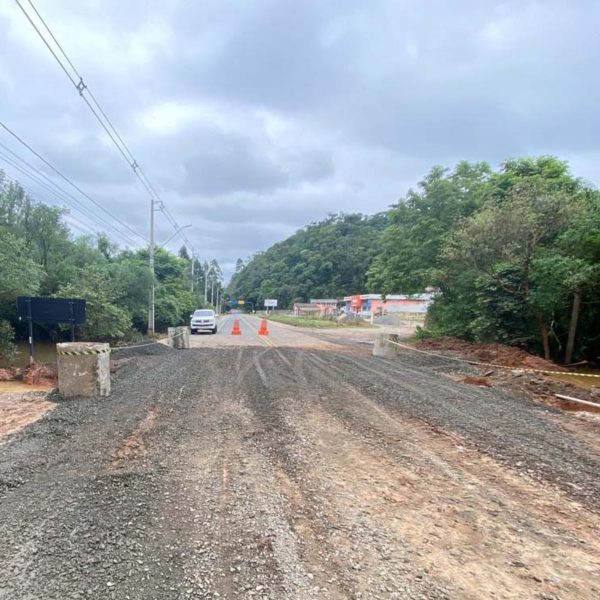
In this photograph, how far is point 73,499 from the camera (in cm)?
387

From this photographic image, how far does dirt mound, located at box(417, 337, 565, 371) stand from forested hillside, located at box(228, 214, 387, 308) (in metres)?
78.3

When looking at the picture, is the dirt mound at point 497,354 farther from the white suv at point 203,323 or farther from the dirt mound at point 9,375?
the white suv at point 203,323

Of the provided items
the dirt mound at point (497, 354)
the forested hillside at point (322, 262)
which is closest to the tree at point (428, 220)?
the dirt mound at point (497, 354)

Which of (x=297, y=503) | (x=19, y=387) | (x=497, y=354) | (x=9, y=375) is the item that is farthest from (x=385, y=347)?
(x=297, y=503)

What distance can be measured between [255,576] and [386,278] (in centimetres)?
2480

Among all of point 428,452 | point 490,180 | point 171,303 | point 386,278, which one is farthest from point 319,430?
point 171,303

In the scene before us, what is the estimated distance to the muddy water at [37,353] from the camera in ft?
52.7

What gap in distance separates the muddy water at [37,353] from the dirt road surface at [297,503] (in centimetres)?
1069

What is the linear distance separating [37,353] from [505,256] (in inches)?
838

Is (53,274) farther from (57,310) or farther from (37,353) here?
(57,310)

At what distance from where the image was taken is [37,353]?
19219 mm

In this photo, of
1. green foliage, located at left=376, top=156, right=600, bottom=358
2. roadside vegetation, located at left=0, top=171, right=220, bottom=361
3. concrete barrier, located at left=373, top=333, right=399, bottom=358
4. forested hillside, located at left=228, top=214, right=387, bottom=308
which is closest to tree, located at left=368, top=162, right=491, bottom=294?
green foliage, located at left=376, top=156, right=600, bottom=358

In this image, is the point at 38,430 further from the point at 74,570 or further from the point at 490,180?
the point at 490,180

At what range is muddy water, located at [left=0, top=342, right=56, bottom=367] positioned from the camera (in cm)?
1605
